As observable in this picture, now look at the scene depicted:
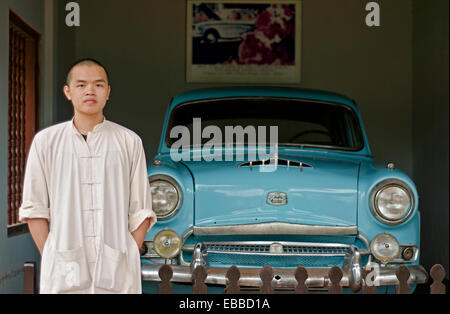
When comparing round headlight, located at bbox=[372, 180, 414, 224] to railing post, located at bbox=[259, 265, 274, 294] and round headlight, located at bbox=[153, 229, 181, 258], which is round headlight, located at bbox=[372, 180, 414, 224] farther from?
round headlight, located at bbox=[153, 229, 181, 258]

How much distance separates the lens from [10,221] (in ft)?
15.1

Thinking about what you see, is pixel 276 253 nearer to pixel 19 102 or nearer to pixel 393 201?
pixel 393 201

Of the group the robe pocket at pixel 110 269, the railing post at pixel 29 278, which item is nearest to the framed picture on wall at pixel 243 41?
the railing post at pixel 29 278

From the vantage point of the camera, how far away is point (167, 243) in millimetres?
3344

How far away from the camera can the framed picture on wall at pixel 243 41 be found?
22.9 feet

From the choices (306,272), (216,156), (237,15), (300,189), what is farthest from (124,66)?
(306,272)

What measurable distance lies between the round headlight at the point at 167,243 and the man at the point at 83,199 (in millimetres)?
993

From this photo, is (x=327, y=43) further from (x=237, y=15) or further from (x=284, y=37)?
(x=237, y=15)

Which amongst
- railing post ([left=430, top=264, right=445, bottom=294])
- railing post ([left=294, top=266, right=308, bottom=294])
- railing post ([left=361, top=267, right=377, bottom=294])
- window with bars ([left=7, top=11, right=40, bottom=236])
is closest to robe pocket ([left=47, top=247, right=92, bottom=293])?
railing post ([left=294, top=266, right=308, bottom=294])

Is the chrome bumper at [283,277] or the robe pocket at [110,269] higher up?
the robe pocket at [110,269]

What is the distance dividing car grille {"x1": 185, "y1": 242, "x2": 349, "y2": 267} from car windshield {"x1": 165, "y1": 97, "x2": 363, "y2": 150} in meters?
1.08

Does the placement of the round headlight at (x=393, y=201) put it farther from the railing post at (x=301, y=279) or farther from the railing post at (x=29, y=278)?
the railing post at (x=29, y=278)

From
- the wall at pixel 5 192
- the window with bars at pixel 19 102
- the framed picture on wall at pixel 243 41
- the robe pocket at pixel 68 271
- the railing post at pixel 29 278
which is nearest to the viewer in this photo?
the robe pocket at pixel 68 271

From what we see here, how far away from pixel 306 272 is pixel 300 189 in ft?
1.96
